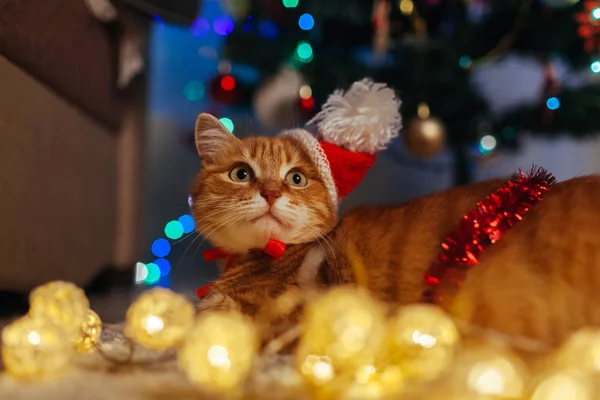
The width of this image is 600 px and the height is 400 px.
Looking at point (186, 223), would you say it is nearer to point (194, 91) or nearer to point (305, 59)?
point (194, 91)

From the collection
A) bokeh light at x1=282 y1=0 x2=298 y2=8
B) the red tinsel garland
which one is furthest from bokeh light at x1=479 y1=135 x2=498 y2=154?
bokeh light at x1=282 y1=0 x2=298 y2=8

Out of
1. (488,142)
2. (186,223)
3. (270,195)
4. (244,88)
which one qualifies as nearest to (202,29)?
(244,88)

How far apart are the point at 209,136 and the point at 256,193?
Result: 207 millimetres

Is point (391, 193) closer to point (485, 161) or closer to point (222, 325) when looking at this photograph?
point (485, 161)

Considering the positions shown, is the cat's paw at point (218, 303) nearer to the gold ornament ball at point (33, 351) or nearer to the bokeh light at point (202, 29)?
the gold ornament ball at point (33, 351)

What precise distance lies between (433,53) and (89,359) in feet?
5.11

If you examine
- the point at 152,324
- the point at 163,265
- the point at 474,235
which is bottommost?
the point at 152,324

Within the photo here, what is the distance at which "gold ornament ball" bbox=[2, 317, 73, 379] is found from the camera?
0.65 m

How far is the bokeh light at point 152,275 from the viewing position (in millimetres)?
2184

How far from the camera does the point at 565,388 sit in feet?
1.65

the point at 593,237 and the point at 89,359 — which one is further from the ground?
the point at 593,237

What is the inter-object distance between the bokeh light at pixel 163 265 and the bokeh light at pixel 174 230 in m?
0.11

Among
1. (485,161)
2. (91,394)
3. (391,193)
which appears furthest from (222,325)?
(391,193)

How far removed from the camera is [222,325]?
608mm
